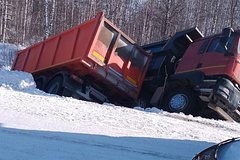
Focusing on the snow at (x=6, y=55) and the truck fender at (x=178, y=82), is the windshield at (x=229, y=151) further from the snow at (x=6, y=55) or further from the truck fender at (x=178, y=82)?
the snow at (x=6, y=55)

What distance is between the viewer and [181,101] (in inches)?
460

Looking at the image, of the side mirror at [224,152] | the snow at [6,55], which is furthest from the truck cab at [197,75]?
the snow at [6,55]

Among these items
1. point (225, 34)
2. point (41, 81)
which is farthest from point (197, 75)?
point (41, 81)

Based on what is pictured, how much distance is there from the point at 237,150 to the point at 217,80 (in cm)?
691

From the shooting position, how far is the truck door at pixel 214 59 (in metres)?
10.7

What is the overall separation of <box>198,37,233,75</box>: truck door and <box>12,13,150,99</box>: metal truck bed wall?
1.89 meters

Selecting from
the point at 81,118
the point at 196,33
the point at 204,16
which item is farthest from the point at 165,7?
the point at 81,118

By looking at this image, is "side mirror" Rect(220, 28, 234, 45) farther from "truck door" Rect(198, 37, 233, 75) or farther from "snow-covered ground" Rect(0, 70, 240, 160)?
"snow-covered ground" Rect(0, 70, 240, 160)

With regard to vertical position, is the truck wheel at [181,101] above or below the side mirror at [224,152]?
above

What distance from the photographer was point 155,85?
1270 centimetres

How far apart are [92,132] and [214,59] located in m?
4.82

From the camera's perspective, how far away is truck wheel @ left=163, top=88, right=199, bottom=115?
1150 centimetres

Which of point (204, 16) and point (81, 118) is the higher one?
point (204, 16)

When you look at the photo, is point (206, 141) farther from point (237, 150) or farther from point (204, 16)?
point (204, 16)
